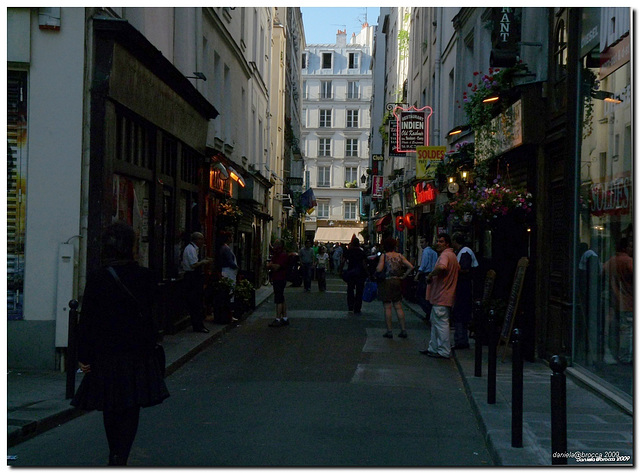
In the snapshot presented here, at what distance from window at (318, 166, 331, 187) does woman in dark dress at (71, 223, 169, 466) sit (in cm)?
7221

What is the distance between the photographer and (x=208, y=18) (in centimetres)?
1806

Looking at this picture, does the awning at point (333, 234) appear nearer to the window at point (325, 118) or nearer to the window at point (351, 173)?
the window at point (351, 173)

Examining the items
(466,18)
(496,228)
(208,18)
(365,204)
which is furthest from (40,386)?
(365,204)

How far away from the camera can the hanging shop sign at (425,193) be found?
23.3m

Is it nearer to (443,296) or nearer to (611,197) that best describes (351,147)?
(443,296)

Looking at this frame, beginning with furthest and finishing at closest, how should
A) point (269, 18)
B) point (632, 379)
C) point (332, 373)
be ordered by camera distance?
point (269, 18) → point (332, 373) → point (632, 379)

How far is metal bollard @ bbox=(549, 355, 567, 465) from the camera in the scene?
4.93 meters

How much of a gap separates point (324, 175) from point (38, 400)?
70.3 m

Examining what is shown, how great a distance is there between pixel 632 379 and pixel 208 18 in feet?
43.1

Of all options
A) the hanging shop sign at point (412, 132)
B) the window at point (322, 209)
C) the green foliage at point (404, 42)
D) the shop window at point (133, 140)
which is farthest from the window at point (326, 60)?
the shop window at point (133, 140)

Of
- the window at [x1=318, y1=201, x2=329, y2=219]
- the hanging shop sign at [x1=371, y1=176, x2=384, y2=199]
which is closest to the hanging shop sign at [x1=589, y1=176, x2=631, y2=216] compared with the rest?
the hanging shop sign at [x1=371, y1=176, x2=384, y2=199]

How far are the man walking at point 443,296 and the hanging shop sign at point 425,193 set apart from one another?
11.0 m

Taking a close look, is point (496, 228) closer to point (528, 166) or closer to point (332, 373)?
point (528, 166)

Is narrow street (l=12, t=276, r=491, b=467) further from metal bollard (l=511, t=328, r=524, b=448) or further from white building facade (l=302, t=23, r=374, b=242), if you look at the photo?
white building facade (l=302, t=23, r=374, b=242)
